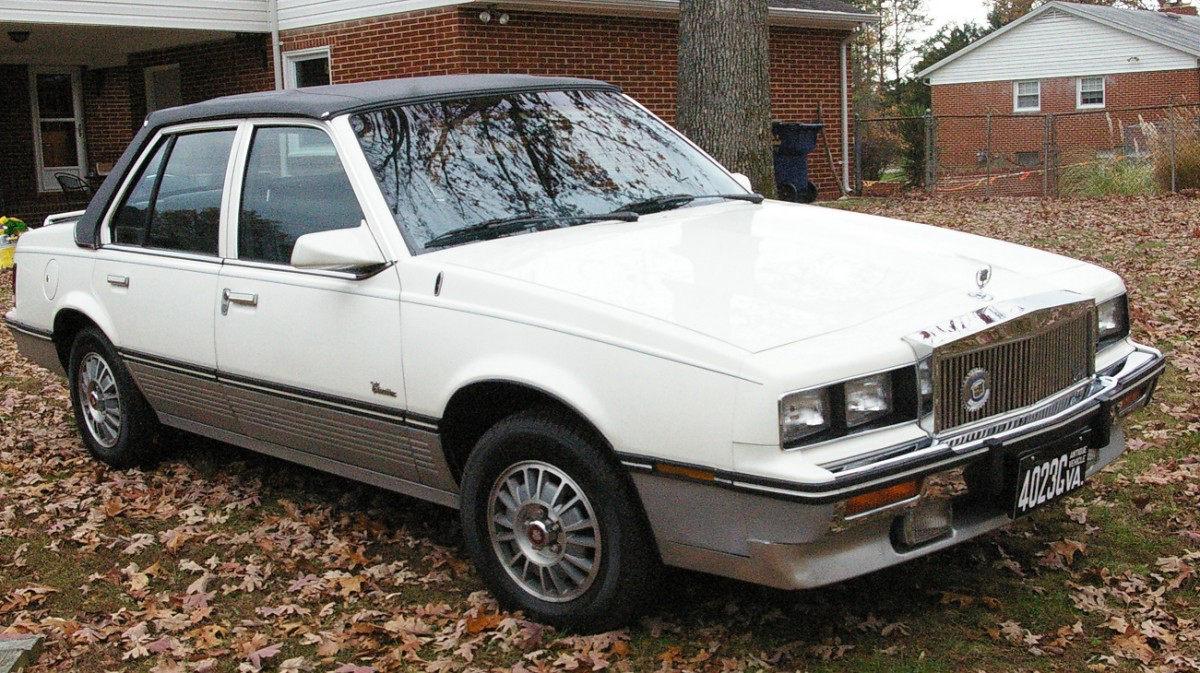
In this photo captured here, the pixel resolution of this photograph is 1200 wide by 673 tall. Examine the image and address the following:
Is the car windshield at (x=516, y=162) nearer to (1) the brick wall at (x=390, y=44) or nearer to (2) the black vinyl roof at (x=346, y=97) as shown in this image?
(2) the black vinyl roof at (x=346, y=97)

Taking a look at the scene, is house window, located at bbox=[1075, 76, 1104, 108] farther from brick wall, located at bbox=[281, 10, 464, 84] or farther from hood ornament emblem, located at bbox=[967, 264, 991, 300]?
hood ornament emblem, located at bbox=[967, 264, 991, 300]

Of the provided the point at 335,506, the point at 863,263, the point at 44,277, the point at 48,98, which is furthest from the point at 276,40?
the point at 863,263

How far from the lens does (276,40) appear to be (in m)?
17.7

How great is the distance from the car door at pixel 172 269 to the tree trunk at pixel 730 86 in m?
4.68

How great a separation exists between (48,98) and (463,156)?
18920 millimetres

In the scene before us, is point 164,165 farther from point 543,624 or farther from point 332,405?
point 543,624

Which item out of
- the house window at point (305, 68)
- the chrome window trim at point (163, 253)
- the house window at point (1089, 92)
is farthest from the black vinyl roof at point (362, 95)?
the house window at point (1089, 92)

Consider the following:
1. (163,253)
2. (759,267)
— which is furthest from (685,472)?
(163,253)

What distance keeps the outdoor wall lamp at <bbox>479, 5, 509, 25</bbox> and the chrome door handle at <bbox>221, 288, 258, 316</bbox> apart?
11.0 meters

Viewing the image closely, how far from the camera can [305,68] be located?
18.0m

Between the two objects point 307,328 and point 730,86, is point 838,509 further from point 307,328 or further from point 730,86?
point 730,86

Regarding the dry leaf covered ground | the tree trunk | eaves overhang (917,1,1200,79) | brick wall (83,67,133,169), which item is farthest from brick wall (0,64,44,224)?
eaves overhang (917,1,1200,79)

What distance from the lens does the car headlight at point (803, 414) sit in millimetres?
3377

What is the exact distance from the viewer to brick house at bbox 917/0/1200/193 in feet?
120
